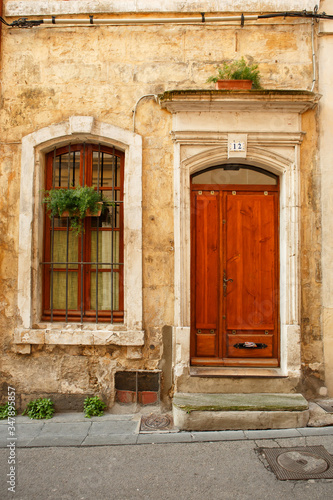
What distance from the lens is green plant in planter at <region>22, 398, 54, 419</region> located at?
14.6 ft

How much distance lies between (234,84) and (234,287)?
2632mm

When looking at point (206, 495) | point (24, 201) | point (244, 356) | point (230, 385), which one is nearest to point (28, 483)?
point (206, 495)

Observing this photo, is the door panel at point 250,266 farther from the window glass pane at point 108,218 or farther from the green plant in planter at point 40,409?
the green plant in planter at point 40,409

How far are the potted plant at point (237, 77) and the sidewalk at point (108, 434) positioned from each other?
4.16 meters

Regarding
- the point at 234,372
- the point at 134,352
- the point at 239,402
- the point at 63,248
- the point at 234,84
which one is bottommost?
the point at 239,402

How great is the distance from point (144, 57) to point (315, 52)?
2.27 m

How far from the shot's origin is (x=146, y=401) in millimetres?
4527

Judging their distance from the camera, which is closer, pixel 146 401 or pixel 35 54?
pixel 146 401

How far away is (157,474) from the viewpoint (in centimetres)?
322

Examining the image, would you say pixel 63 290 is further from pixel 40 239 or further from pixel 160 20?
pixel 160 20

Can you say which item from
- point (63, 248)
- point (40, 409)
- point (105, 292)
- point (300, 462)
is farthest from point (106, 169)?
point (300, 462)

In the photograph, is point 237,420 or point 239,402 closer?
point 237,420

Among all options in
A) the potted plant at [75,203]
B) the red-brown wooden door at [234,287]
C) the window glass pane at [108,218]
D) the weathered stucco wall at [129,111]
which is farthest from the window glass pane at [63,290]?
the red-brown wooden door at [234,287]

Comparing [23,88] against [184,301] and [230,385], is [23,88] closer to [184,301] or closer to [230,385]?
[184,301]
